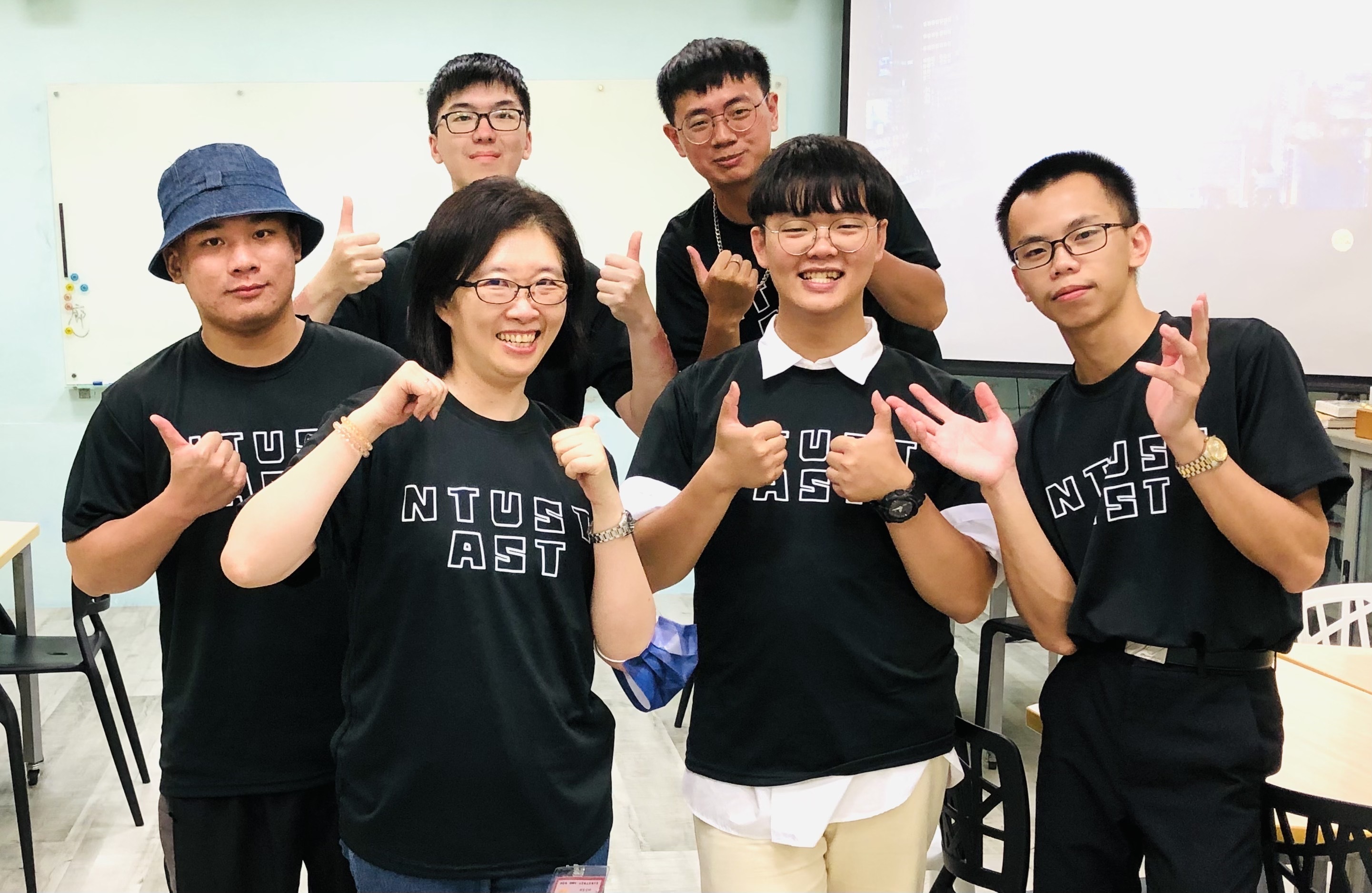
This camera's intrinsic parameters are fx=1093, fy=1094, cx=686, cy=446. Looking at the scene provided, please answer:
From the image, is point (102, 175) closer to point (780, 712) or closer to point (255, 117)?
point (255, 117)

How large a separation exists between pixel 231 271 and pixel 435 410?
0.41m

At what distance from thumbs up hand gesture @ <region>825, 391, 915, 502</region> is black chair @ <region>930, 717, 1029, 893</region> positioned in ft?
1.42

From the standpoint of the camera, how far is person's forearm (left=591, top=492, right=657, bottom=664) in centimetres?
138

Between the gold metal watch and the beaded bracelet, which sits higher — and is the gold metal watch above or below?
below

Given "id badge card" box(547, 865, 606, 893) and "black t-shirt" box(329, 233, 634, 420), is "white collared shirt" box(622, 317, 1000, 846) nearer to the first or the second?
"id badge card" box(547, 865, 606, 893)

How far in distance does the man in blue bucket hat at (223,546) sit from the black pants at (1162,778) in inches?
41.8

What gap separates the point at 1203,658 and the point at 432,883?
1056 mm

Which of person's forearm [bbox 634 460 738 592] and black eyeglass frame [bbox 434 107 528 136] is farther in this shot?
black eyeglass frame [bbox 434 107 528 136]

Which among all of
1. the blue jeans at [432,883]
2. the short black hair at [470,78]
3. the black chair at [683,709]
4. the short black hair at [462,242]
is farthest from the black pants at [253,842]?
the black chair at [683,709]

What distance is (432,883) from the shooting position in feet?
4.34

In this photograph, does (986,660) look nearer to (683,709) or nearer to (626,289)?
(683,709)

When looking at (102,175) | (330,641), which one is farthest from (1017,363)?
(102,175)

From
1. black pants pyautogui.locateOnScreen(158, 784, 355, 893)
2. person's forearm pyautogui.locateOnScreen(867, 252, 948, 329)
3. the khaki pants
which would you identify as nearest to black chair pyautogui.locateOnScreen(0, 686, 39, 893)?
black pants pyautogui.locateOnScreen(158, 784, 355, 893)

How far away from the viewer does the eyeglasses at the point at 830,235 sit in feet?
5.12
